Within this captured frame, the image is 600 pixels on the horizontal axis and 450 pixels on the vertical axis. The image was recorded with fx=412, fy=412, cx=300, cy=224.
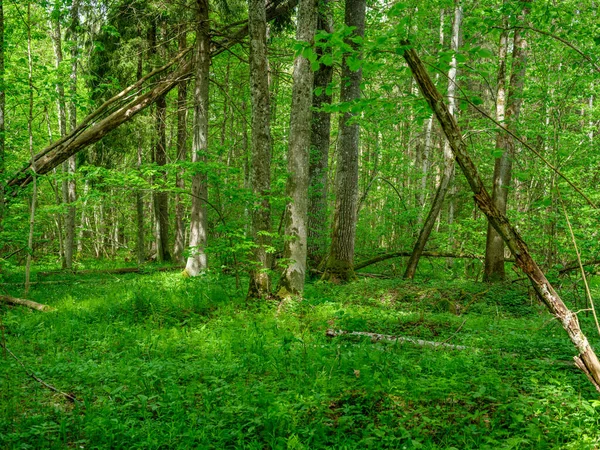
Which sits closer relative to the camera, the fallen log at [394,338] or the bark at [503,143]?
the fallen log at [394,338]

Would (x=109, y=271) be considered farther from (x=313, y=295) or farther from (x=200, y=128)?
(x=313, y=295)

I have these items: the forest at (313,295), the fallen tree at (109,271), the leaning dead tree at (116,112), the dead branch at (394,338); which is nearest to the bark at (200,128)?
the forest at (313,295)

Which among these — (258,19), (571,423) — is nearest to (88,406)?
(571,423)

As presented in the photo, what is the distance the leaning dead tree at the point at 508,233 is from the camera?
3209mm

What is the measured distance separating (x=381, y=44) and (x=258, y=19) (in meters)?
4.72

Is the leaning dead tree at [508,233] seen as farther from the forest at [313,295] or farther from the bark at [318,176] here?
the bark at [318,176]

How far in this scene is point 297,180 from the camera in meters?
7.57

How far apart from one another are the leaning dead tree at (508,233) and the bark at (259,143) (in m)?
4.09

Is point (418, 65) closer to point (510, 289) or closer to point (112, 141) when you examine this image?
point (510, 289)

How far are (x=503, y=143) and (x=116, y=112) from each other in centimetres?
1021

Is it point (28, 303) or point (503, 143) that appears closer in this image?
Result: point (28, 303)

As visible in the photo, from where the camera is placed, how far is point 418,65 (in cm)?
367

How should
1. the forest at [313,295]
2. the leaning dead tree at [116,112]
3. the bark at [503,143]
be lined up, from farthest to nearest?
the leaning dead tree at [116,112] → the bark at [503,143] → the forest at [313,295]

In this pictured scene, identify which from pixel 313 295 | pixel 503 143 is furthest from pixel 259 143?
pixel 503 143
